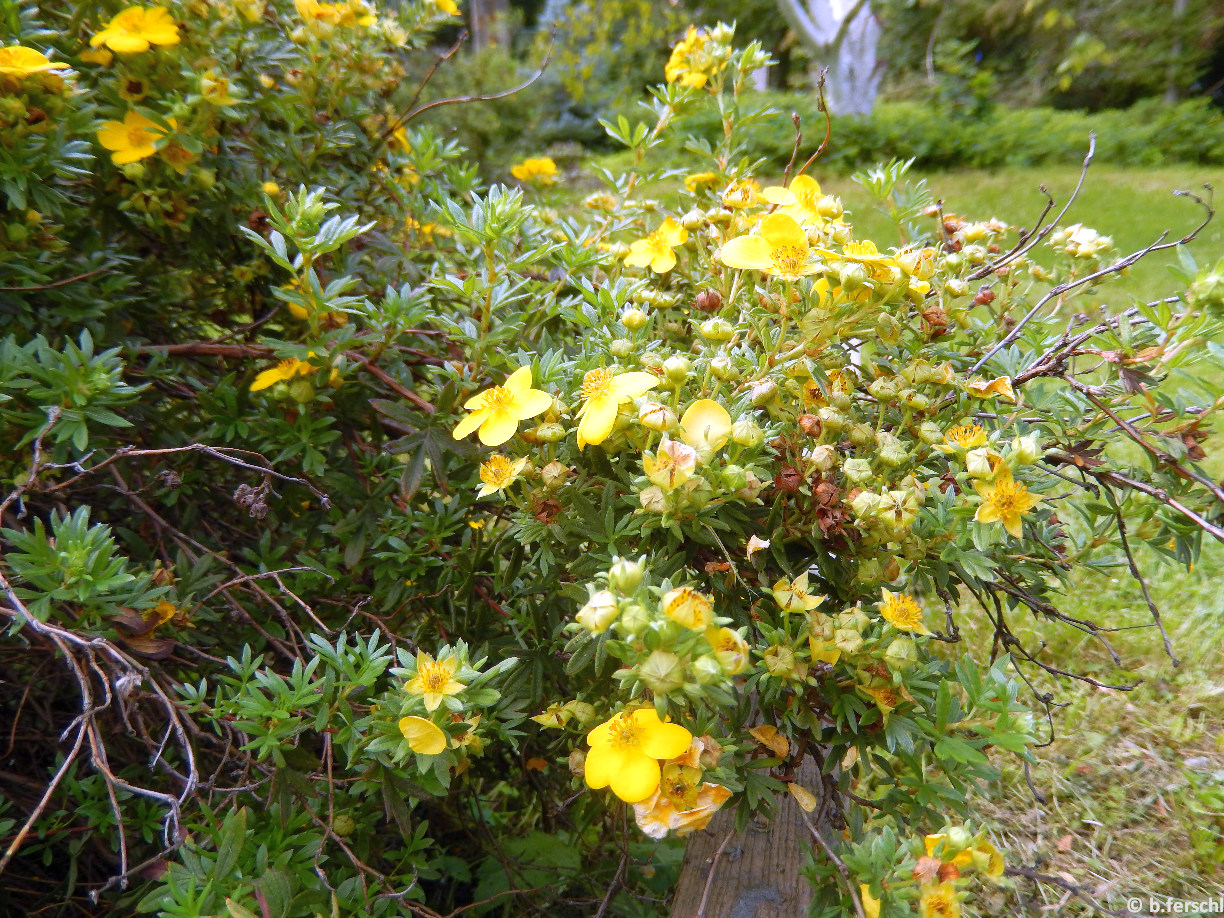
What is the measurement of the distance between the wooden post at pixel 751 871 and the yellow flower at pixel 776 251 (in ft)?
2.50

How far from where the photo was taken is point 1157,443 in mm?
897

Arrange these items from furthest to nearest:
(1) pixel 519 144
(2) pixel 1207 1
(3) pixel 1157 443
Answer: (2) pixel 1207 1 < (1) pixel 519 144 < (3) pixel 1157 443

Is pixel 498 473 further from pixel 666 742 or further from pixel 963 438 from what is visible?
pixel 963 438

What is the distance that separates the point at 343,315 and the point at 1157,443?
1118mm

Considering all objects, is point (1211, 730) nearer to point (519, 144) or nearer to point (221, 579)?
point (221, 579)

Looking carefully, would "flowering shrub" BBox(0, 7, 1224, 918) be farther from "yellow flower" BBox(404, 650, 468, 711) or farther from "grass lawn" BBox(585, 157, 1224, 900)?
"grass lawn" BBox(585, 157, 1224, 900)

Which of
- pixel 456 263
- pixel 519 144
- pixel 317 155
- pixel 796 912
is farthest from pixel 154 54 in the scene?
pixel 519 144

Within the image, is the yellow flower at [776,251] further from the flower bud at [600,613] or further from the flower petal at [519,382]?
the flower bud at [600,613]

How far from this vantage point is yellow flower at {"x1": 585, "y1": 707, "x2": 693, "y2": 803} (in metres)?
0.76

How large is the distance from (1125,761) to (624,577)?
1.72m

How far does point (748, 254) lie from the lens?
92 centimetres

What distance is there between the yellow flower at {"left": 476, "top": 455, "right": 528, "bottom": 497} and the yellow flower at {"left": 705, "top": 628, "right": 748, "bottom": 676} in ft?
1.08

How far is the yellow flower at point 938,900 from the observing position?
798 millimetres

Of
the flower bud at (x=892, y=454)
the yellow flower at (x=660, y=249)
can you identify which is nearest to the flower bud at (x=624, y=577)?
the flower bud at (x=892, y=454)
